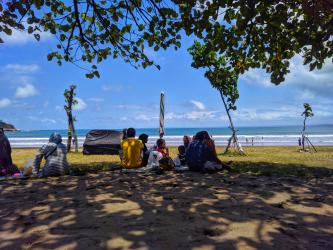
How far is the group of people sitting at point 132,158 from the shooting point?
31.4ft

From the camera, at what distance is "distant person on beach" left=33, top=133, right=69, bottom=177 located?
9.49 metres

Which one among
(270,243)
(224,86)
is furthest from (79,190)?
(224,86)

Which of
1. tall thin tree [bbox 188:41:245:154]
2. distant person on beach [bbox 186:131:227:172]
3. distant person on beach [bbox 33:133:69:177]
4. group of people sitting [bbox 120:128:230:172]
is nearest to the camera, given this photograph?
distant person on beach [bbox 33:133:69:177]

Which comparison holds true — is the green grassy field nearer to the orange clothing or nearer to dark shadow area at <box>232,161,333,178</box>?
dark shadow area at <box>232,161,333,178</box>

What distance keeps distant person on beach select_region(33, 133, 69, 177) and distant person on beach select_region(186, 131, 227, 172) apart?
359 centimetres

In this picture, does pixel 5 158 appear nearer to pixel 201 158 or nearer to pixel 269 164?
pixel 201 158

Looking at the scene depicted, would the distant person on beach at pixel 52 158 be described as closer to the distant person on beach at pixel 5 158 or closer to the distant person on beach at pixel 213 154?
the distant person on beach at pixel 5 158

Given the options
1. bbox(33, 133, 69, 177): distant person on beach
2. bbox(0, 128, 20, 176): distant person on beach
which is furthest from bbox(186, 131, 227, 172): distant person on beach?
bbox(0, 128, 20, 176): distant person on beach

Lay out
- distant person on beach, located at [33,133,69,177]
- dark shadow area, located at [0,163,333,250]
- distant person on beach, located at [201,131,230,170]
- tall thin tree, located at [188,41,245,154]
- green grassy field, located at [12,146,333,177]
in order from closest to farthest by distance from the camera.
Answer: dark shadow area, located at [0,163,333,250] < distant person on beach, located at [33,133,69,177] < distant person on beach, located at [201,131,230,170] < green grassy field, located at [12,146,333,177] < tall thin tree, located at [188,41,245,154]

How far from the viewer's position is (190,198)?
6277mm

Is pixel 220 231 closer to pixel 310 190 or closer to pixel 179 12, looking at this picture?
pixel 310 190

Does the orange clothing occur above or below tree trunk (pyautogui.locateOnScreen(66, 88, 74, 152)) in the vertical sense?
below

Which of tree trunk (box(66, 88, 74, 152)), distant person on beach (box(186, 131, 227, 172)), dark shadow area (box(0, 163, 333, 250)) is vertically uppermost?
tree trunk (box(66, 88, 74, 152))

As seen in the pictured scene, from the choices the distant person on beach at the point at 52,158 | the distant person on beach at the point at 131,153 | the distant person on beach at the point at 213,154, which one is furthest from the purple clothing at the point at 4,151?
the distant person on beach at the point at 213,154
